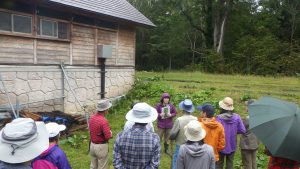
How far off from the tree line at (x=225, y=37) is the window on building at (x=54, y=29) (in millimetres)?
20427

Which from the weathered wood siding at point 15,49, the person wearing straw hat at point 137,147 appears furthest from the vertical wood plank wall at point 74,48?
the person wearing straw hat at point 137,147

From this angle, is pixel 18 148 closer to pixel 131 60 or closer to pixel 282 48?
A: pixel 131 60

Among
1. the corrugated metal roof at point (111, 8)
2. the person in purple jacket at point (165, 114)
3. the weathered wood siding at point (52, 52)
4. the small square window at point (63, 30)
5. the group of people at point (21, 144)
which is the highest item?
the corrugated metal roof at point (111, 8)

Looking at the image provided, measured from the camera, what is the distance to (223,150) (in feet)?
20.7

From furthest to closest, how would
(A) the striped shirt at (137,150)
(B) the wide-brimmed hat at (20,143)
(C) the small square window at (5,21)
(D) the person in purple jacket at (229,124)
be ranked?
1. (C) the small square window at (5,21)
2. (D) the person in purple jacket at (229,124)
3. (A) the striped shirt at (137,150)
4. (B) the wide-brimmed hat at (20,143)

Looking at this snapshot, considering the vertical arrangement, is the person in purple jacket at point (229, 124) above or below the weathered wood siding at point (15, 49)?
below

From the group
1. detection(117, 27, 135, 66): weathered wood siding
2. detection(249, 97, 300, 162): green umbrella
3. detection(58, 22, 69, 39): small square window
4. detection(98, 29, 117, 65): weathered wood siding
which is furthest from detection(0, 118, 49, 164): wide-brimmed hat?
detection(117, 27, 135, 66): weathered wood siding

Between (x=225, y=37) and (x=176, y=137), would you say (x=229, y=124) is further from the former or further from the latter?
(x=225, y=37)

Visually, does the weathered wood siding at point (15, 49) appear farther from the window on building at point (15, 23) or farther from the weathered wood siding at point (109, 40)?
the weathered wood siding at point (109, 40)

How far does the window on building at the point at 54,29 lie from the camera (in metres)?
11.7

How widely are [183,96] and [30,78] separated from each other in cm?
637

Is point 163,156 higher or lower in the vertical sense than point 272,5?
lower

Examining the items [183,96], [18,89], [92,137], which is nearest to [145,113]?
[92,137]

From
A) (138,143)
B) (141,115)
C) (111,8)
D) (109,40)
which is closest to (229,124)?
(141,115)
